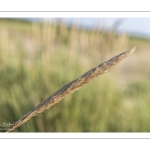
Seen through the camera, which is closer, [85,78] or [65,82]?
[85,78]

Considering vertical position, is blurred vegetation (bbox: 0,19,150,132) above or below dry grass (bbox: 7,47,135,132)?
below

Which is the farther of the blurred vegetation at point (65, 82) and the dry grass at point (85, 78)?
the blurred vegetation at point (65, 82)

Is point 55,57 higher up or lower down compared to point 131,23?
lower down

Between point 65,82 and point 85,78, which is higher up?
point 85,78

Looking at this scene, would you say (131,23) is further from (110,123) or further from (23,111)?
(23,111)

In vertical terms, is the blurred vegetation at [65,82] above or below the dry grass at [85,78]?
below

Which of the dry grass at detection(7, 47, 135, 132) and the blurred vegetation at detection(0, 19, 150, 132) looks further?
the blurred vegetation at detection(0, 19, 150, 132)
